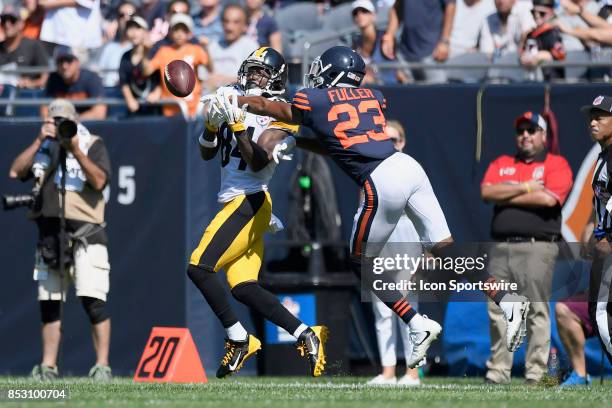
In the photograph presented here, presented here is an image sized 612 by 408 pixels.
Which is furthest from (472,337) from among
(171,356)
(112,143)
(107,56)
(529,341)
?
(107,56)

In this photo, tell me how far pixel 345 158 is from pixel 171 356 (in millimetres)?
2392

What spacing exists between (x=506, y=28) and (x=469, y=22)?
0.56m

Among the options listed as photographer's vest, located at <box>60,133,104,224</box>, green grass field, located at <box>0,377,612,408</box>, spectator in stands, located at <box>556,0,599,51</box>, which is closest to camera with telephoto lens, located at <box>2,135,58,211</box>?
photographer's vest, located at <box>60,133,104,224</box>

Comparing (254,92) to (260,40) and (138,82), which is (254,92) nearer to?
(138,82)

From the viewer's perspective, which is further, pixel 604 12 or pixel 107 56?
pixel 107 56

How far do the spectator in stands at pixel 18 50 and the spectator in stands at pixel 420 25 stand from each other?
154 inches

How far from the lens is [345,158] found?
8031 mm

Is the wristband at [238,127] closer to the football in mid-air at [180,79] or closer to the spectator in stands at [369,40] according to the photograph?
the football in mid-air at [180,79]

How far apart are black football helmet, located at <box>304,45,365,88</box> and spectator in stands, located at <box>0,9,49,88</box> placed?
19.4 feet

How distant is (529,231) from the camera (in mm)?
9727

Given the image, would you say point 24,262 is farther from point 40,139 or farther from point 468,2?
point 468,2

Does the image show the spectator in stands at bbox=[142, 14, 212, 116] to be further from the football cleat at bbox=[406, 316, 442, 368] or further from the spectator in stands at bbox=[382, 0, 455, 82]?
the football cleat at bbox=[406, 316, 442, 368]

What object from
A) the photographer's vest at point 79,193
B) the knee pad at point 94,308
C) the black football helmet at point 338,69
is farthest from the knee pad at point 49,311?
the black football helmet at point 338,69

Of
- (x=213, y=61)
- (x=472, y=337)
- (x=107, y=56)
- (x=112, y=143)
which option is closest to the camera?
(x=472, y=337)
